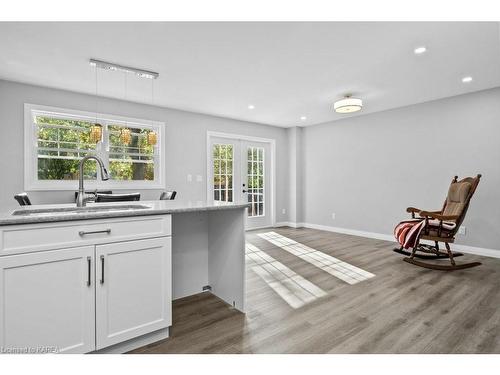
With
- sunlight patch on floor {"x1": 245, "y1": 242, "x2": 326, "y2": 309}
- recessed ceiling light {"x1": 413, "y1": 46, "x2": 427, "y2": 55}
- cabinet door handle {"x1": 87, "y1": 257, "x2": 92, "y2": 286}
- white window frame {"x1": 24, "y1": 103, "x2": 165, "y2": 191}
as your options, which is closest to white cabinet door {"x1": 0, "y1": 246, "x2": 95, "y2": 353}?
cabinet door handle {"x1": 87, "y1": 257, "x2": 92, "y2": 286}

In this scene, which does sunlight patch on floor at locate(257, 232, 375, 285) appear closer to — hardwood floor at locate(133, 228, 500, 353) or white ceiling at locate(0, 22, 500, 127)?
hardwood floor at locate(133, 228, 500, 353)

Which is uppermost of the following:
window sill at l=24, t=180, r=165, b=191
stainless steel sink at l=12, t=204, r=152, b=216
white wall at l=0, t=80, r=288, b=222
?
white wall at l=0, t=80, r=288, b=222

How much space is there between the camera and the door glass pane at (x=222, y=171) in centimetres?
562

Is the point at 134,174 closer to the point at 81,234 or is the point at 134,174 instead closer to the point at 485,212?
the point at 81,234

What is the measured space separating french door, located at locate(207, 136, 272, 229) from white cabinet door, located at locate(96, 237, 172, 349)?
356 cm

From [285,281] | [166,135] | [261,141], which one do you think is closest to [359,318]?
[285,281]

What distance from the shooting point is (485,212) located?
3.94 m

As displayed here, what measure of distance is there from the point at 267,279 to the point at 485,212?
342 cm

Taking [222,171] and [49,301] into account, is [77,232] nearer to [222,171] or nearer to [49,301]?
[49,301]

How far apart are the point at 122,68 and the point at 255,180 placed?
3726 mm

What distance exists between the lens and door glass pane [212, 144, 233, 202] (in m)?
5.62

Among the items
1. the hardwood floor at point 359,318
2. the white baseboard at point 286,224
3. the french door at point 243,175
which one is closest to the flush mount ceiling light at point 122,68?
the french door at point 243,175

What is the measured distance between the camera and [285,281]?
293 centimetres

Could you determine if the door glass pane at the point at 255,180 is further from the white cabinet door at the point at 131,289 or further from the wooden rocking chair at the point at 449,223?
the white cabinet door at the point at 131,289
